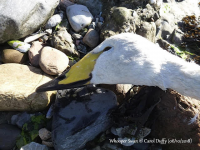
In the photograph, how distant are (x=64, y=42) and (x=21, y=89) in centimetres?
93

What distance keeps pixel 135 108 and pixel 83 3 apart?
2.04 m

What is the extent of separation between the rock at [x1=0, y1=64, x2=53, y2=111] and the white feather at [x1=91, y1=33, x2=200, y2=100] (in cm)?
81

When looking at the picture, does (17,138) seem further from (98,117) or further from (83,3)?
(83,3)

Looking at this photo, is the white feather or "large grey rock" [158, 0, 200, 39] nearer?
the white feather

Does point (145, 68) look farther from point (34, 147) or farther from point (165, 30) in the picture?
point (165, 30)

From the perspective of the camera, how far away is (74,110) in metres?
2.15

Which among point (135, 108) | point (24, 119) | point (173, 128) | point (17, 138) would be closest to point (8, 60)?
point (24, 119)

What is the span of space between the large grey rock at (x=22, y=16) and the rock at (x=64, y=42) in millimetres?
296

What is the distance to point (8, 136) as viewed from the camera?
221cm

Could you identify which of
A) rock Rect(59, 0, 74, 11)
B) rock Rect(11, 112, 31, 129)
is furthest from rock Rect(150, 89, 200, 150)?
rock Rect(59, 0, 74, 11)

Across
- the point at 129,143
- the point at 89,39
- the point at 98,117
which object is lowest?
the point at 129,143

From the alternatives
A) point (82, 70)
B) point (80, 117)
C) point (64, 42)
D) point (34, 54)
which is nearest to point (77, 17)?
point (64, 42)

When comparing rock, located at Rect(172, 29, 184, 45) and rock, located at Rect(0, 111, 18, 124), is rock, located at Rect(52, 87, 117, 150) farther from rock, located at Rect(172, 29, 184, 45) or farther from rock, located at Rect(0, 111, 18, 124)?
rock, located at Rect(172, 29, 184, 45)

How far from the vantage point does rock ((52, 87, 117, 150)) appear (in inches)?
80.1
